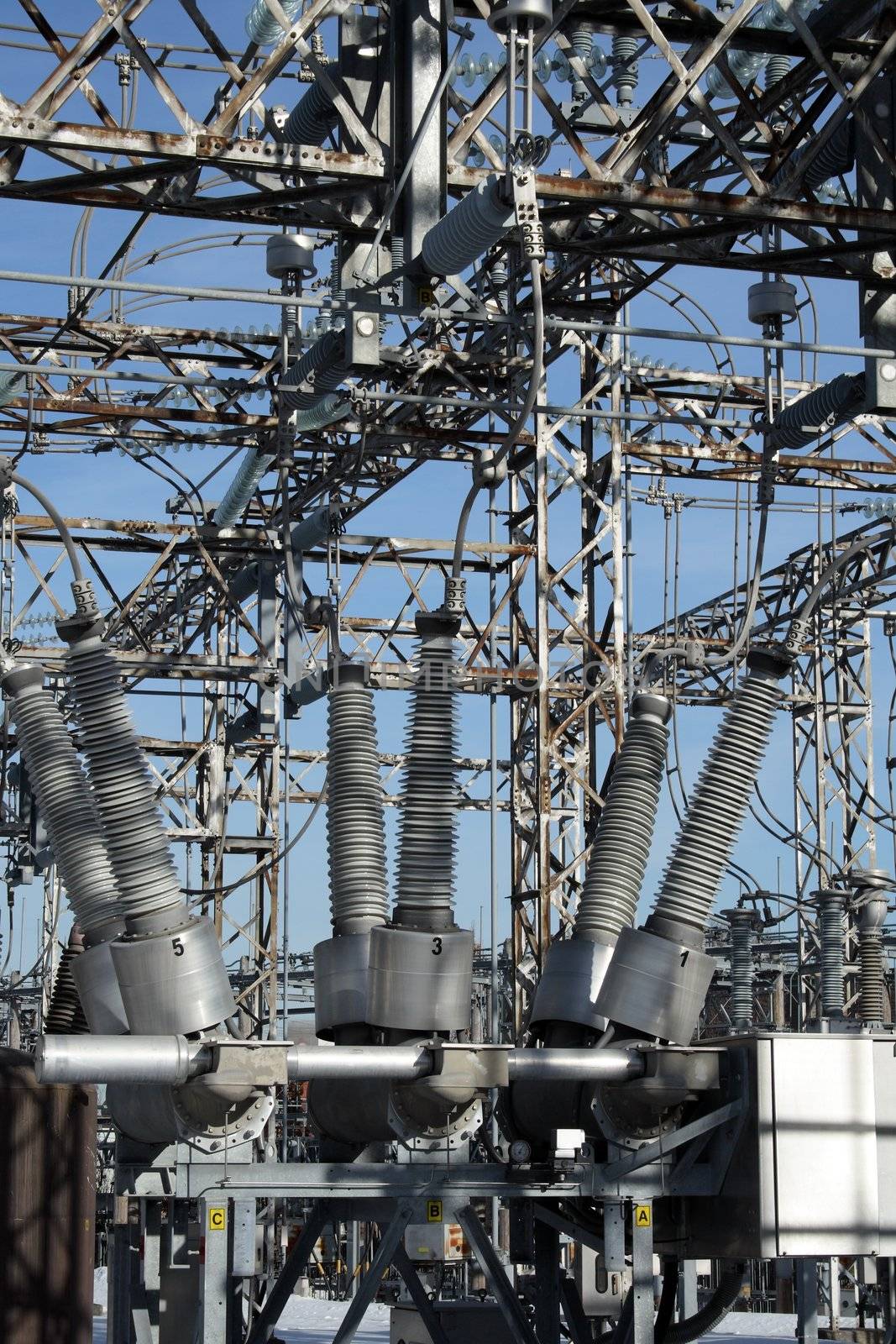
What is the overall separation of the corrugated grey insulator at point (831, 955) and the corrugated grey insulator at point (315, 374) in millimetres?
11505

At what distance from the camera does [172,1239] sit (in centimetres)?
1009

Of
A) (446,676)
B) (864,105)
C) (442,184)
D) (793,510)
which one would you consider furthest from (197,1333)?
(793,510)

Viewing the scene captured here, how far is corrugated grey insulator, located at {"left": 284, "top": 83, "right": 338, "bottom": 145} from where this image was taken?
38.3 ft

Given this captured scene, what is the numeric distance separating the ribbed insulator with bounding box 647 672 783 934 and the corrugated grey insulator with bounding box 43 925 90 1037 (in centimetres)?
390

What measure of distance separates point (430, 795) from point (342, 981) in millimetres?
1091

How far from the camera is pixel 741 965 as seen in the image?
25188 mm

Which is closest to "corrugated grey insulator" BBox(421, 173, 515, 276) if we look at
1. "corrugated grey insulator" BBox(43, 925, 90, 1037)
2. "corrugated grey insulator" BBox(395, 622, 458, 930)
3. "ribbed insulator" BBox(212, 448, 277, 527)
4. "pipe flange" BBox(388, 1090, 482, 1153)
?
"corrugated grey insulator" BBox(395, 622, 458, 930)

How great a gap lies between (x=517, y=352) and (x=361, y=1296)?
7.73 meters

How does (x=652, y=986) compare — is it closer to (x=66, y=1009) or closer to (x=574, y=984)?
(x=574, y=984)

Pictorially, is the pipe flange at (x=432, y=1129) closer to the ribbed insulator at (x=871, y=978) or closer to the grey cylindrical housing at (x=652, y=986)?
the grey cylindrical housing at (x=652, y=986)

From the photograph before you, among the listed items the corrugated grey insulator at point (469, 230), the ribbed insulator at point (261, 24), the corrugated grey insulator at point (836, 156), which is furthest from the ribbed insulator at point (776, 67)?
the corrugated grey insulator at point (469, 230)

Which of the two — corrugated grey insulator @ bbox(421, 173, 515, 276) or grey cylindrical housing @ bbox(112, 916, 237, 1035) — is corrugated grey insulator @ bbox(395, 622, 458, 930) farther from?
corrugated grey insulator @ bbox(421, 173, 515, 276)

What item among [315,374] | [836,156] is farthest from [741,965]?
[836,156]

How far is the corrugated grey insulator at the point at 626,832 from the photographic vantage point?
34.2ft
